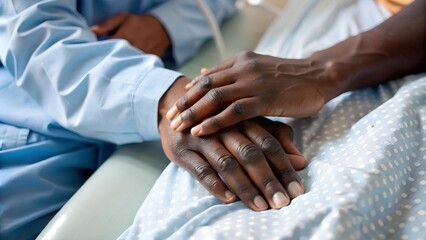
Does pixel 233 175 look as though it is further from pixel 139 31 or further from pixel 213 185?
pixel 139 31

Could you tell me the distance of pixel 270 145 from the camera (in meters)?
0.62

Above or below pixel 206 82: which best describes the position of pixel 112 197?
below

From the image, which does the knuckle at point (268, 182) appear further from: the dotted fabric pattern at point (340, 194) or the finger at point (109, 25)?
the finger at point (109, 25)

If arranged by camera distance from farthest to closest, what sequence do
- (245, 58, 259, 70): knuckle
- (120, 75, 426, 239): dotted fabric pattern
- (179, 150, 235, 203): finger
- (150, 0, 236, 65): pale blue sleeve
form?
(150, 0, 236, 65): pale blue sleeve → (245, 58, 259, 70): knuckle → (179, 150, 235, 203): finger → (120, 75, 426, 239): dotted fabric pattern

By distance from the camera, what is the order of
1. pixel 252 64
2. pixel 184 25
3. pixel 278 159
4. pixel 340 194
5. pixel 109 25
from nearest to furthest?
Result: pixel 340 194 < pixel 278 159 < pixel 252 64 < pixel 109 25 < pixel 184 25

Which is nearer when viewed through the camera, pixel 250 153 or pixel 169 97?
pixel 250 153

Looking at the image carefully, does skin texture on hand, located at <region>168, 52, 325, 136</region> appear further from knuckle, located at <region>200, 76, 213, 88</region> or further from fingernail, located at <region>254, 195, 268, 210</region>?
fingernail, located at <region>254, 195, 268, 210</region>

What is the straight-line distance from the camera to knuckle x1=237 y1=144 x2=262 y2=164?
0.60 meters

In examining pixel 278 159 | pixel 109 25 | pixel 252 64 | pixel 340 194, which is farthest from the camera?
pixel 109 25

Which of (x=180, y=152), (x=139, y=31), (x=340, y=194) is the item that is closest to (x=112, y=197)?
(x=180, y=152)

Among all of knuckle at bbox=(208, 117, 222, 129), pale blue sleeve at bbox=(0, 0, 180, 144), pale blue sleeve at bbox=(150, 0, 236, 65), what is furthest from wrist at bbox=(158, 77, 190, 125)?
pale blue sleeve at bbox=(150, 0, 236, 65)

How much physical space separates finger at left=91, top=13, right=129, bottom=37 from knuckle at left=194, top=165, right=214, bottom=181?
1.50 ft

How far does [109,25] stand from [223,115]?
447 millimetres

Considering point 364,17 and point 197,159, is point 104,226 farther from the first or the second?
point 364,17
